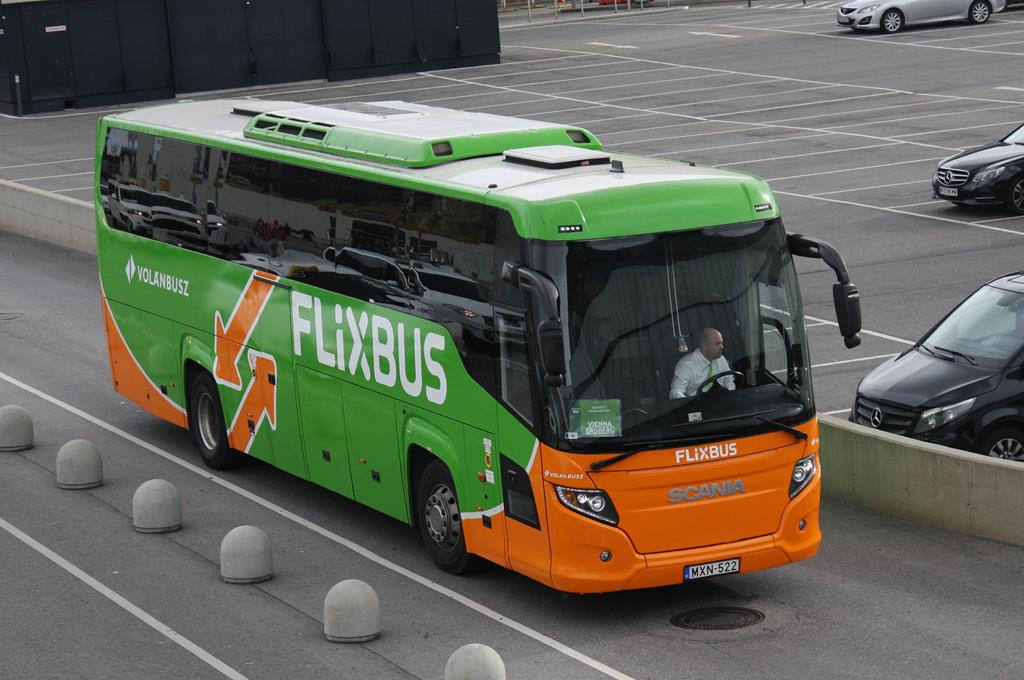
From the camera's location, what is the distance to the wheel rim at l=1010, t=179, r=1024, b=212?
27453 mm

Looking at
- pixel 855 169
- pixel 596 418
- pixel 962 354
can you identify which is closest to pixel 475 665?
pixel 596 418

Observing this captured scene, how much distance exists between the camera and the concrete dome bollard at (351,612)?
1133 centimetres

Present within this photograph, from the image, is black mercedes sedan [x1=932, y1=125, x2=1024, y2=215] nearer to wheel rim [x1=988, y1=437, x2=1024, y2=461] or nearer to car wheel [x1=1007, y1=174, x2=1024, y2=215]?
car wheel [x1=1007, y1=174, x2=1024, y2=215]

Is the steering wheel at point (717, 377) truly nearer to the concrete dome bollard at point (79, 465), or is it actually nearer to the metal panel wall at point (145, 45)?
the concrete dome bollard at point (79, 465)

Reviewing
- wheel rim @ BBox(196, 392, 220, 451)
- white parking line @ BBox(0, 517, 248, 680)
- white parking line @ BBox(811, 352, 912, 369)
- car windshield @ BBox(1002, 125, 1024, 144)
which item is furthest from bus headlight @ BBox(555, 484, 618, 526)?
car windshield @ BBox(1002, 125, 1024, 144)

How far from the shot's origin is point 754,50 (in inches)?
2057

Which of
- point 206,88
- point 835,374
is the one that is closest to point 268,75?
point 206,88

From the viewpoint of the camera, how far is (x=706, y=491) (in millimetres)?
11328

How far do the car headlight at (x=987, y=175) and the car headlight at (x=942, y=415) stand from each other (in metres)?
13.7

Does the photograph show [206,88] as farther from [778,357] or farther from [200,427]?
[778,357]

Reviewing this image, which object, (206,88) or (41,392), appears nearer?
(41,392)

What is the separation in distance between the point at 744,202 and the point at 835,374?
25.2 ft

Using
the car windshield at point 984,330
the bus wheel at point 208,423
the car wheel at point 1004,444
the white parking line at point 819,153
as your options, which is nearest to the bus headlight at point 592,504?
the car wheel at point 1004,444

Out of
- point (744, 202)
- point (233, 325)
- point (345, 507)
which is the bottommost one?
point (345, 507)
